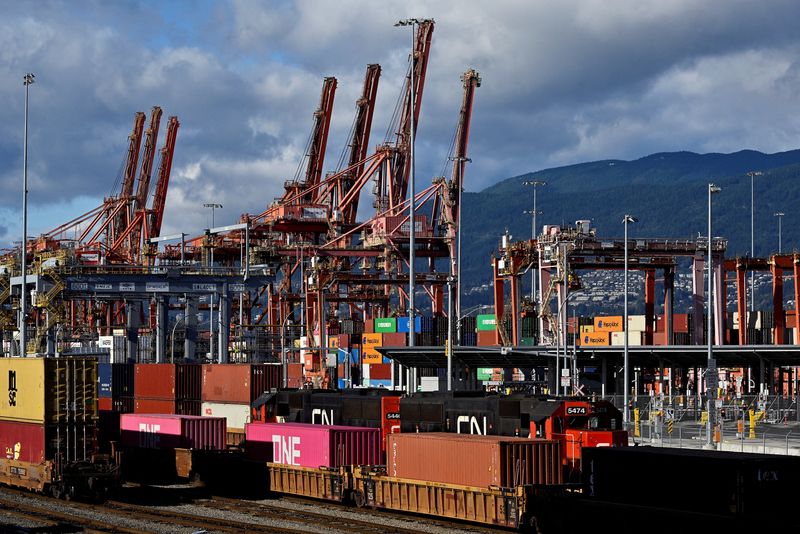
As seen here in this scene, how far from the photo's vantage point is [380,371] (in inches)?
4700

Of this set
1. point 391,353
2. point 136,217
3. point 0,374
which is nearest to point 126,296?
point 391,353

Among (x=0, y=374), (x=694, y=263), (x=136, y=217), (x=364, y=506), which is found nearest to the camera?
(x=364, y=506)

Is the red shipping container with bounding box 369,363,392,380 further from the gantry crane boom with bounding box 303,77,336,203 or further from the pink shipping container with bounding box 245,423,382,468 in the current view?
the pink shipping container with bounding box 245,423,382,468

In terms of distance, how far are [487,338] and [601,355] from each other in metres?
19.8

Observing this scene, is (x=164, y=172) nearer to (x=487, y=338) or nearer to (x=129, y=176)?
(x=129, y=176)

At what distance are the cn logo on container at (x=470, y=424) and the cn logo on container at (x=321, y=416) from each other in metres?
8.95

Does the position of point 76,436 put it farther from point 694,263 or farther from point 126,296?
point 694,263

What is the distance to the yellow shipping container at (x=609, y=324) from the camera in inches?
3954

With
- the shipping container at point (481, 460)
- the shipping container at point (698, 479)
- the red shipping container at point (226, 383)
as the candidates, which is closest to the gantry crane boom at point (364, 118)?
the red shipping container at point (226, 383)

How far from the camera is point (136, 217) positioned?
511 feet

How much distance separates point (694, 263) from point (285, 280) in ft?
184

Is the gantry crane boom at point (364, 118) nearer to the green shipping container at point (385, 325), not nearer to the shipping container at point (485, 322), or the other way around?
the green shipping container at point (385, 325)

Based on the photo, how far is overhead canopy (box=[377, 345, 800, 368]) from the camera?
82438 mm

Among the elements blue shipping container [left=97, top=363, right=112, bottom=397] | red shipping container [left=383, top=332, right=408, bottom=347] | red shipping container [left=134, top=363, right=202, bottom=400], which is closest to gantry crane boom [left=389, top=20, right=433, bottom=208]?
red shipping container [left=383, top=332, right=408, bottom=347]
